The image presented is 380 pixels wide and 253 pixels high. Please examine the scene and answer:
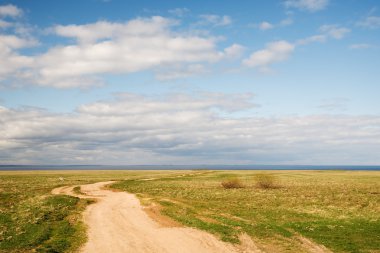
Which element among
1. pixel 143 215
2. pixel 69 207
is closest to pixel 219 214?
pixel 143 215

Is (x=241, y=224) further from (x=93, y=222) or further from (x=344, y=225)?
(x=93, y=222)

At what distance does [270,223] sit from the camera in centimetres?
3033

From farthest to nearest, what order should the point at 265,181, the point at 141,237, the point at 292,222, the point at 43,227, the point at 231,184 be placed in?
the point at 265,181
the point at 231,184
the point at 292,222
the point at 43,227
the point at 141,237

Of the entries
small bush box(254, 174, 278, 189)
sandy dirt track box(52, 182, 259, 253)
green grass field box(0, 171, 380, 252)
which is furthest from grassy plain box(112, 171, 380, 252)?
small bush box(254, 174, 278, 189)

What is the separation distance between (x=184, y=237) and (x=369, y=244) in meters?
13.2

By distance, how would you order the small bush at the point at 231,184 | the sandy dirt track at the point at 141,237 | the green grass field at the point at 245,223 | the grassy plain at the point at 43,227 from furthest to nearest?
the small bush at the point at 231,184, the green grass field at the point at 245,223, the grassy plain at the point at 43,227, the sandy dirt track at the point at 141,237

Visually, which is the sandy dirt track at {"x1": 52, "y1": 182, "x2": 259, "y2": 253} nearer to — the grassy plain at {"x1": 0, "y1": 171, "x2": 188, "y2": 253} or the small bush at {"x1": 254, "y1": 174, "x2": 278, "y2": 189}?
the grassy plain at {"x1": 0, "y1": 171, "x2": 188, "y2": 253}

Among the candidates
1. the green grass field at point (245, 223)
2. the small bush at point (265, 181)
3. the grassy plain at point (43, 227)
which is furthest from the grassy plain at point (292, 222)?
the small bush at point (265, 181)

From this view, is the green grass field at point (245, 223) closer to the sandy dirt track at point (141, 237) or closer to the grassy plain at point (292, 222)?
the grassy plain at point (292, 222)

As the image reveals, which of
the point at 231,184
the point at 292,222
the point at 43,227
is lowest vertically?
the point at 292,222

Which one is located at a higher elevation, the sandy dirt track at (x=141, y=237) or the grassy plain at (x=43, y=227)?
the grassy plain at (x=43, y=227)

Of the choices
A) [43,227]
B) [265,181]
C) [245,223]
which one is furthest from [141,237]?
[265,181]

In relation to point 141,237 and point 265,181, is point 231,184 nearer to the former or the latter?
point 265,181

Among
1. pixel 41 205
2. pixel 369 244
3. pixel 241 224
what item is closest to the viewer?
pixel 369 244
